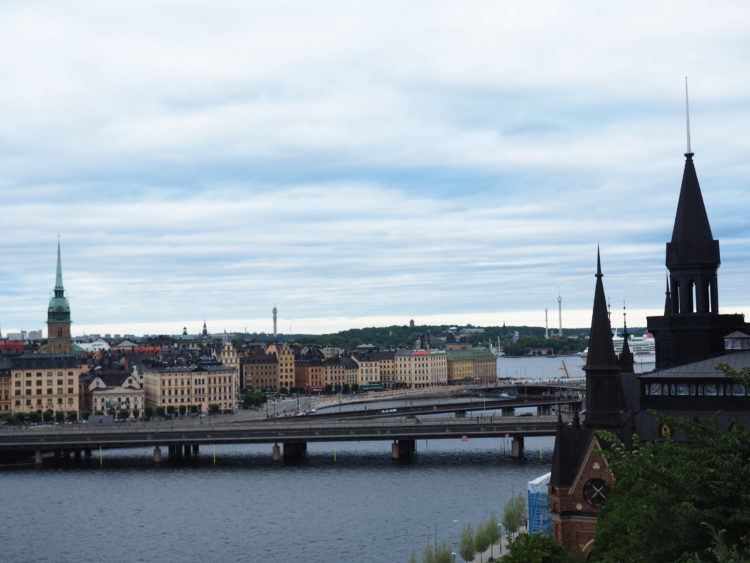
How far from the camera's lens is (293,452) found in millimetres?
121625

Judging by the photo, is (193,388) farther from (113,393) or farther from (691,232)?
(691,232)

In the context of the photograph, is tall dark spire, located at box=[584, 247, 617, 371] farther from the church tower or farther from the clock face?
the church tower

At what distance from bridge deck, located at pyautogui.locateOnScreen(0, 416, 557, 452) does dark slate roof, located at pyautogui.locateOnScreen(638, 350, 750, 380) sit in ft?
197

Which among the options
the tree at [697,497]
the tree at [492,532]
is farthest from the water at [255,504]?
the tree at [697,497]

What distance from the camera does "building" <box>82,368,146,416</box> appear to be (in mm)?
180150

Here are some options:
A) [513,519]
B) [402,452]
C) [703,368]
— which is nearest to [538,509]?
[513,519]

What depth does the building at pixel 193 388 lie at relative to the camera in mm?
187750

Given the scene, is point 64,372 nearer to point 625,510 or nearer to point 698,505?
point 625,510

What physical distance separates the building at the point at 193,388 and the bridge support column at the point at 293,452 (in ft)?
214

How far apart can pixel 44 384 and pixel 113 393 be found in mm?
12921

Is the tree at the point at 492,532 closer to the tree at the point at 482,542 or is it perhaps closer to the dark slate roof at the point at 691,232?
the tree at the point at 482,542

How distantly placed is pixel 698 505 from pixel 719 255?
4884cm

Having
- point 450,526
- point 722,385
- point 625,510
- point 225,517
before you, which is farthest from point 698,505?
point 225,517

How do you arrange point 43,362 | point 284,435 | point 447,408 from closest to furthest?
point 284,435 < point 43,362 < point 447,408
